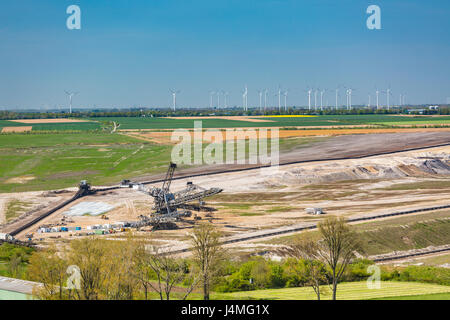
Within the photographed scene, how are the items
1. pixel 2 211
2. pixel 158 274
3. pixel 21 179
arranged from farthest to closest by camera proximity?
1. pixel 21 179
2. pixel 2 211
3. pixel 158 274

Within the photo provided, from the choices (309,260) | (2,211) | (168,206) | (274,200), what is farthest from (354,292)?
(2,211)

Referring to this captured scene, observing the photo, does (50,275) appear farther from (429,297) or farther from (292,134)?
(292,134)

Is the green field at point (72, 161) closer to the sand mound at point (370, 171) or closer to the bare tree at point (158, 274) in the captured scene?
→ the sand mound at point (370, 171)

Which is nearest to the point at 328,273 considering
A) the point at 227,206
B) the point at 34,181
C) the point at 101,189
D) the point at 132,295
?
the point at 132,295

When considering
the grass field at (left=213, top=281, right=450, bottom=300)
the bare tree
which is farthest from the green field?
the grass field at (left=213, top=281, right=450, bottom=300)

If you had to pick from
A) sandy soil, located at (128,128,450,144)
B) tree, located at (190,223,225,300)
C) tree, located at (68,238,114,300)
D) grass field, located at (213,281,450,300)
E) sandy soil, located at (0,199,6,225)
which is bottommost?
grass field, located at (213,281,450,300)

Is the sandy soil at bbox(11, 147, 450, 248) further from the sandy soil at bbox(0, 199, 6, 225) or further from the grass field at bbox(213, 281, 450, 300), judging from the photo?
the grass field at bbox(213, 281, 450, 300)

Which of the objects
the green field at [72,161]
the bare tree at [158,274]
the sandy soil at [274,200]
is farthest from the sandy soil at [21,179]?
the bare tree at [158,274]
